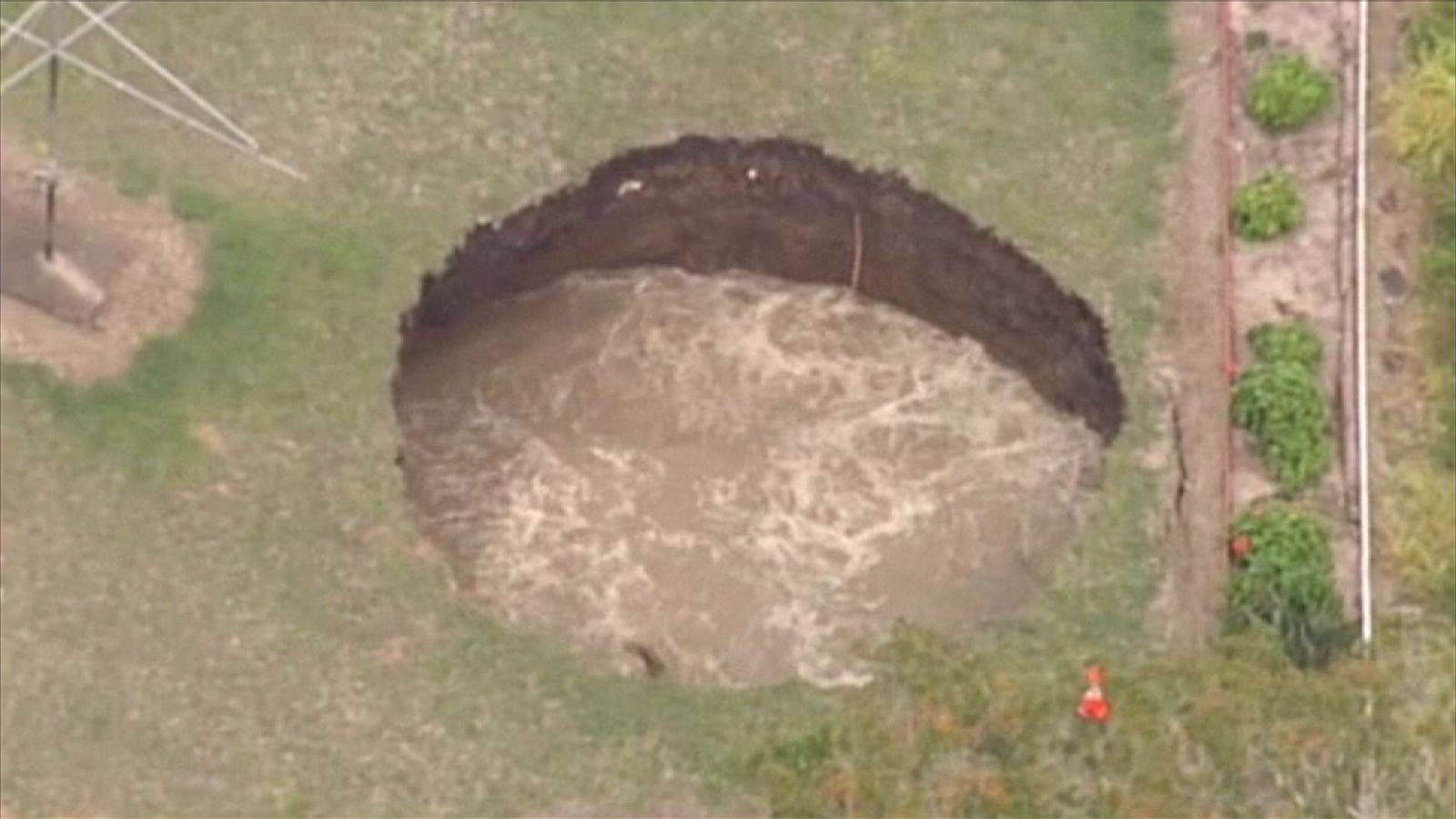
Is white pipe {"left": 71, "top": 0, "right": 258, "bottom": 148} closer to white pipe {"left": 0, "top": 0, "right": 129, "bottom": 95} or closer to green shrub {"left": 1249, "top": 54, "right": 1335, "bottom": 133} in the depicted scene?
white pipe {"left": 0, "top": 0, "right": 129, "bottom": 95}

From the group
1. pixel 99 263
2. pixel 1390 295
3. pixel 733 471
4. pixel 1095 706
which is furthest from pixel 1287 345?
pixel 99 263

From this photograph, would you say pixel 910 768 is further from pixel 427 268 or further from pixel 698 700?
pixel 427 268

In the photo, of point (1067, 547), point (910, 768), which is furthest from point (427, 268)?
point (910, 768)

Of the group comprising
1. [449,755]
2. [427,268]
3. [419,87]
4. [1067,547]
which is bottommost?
[449,755]

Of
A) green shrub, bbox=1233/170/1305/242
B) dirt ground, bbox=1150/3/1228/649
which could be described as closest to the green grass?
green shrub, bbox=1233/170/1305/242

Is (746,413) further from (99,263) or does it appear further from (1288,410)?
(99,263)

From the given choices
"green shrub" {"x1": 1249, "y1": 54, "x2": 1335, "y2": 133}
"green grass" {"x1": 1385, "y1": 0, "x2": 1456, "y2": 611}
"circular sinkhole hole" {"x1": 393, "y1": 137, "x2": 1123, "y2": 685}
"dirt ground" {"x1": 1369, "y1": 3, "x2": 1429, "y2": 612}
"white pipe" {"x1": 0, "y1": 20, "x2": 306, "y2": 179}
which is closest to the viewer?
"green grass" {"x1": 1385, "y1": 0, "x2": 1456, "y2": 611}
